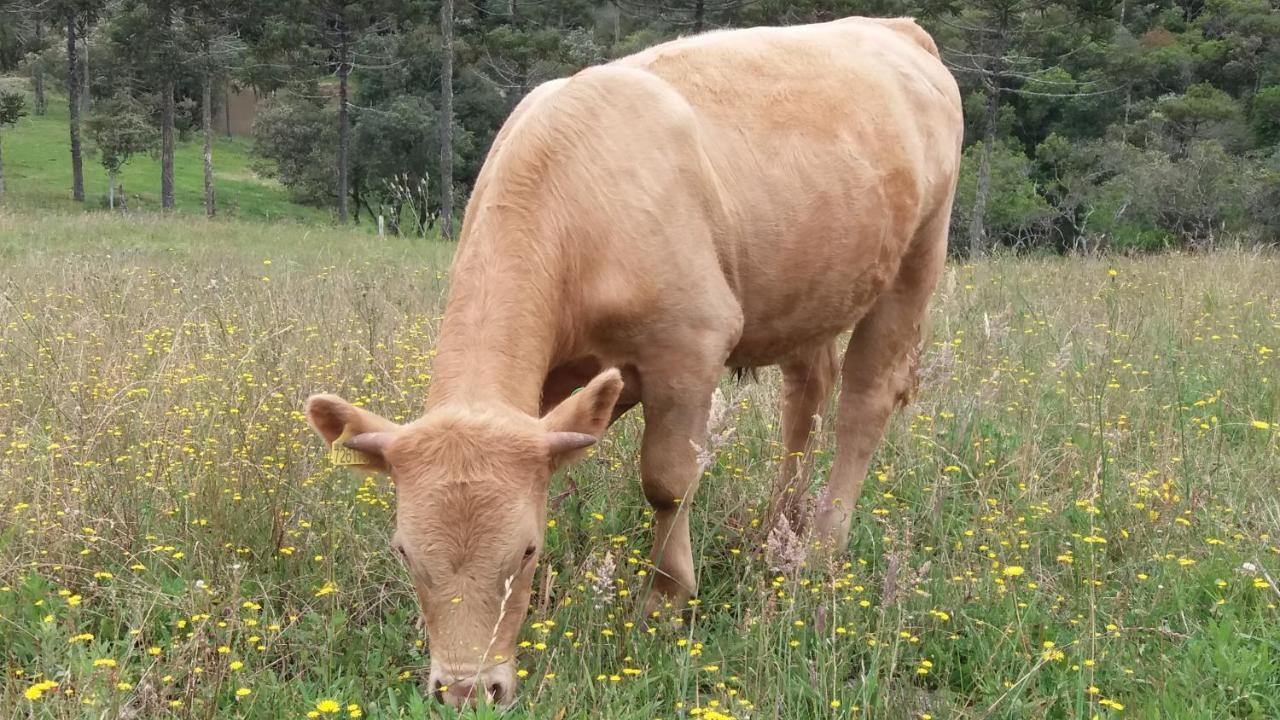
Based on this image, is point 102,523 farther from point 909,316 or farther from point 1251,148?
point 1251,148

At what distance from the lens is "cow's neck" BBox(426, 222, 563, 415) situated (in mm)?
2723

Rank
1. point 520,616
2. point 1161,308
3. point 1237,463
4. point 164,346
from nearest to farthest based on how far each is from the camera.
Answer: point 520,616
point 1237,463
point 164,346
point 1161,308

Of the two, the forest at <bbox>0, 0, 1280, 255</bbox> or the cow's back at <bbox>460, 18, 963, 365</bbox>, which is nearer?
the cow's back at <bbox>460, 18, 963, 365</bbox>

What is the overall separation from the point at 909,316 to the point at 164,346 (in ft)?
12.7

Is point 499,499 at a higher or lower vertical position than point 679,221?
lower

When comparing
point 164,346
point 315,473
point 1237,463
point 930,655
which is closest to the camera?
point 930,655

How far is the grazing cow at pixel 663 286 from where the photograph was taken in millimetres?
2459

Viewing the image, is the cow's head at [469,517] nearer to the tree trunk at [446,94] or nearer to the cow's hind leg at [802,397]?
the cow's hind leg at [802,397]

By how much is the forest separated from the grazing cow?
23.2 meters

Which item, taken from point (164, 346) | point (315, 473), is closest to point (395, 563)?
point (315, 473)

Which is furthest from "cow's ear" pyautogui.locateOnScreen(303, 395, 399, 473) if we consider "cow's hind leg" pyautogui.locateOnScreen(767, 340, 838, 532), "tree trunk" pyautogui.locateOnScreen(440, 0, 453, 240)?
"tree trunk" pyautogui.locateOnScreen(440, 0, 453, 240)

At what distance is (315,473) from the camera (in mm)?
3838

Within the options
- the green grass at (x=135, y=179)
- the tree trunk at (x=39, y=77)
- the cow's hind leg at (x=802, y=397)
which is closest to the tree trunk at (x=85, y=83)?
the green grass at (x=135, y=179)

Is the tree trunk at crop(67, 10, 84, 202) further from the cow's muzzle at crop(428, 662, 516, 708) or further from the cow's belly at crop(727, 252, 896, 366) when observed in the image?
the cow's muzzle at crop(428, 662, 516, 708)
